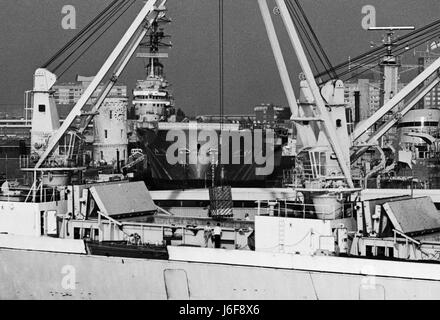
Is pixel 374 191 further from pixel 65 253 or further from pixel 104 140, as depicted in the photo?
pixel 104 140

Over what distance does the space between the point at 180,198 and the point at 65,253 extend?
11.2m

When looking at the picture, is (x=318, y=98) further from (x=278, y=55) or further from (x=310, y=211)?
(x=310, y=211)

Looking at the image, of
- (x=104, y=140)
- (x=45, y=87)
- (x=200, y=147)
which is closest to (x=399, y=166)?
(x=200, y=147)

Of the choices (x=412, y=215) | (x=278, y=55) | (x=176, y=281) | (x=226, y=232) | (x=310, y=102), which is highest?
(x=278, y=55)

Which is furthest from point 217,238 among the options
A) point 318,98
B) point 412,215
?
point 412,215

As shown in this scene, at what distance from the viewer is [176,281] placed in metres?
21.4

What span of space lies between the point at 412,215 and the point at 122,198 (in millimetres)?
9940

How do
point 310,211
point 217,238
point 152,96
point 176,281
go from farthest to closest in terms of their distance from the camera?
1. point 152,96
2. point 217,238
3. point 176,281
4. point 310,211

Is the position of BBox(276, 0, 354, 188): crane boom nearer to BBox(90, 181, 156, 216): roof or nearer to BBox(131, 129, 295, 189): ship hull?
BBox(90, 181, 156, 216): roof

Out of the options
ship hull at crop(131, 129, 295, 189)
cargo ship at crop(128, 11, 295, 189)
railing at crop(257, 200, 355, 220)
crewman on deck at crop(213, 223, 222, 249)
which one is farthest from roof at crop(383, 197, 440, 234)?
ship hull at crop(131, 129, 295, 189)

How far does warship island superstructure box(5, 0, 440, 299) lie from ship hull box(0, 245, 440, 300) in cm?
3

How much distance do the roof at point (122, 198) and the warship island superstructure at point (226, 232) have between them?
0.14 ft

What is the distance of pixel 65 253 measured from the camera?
2344 centimetres
